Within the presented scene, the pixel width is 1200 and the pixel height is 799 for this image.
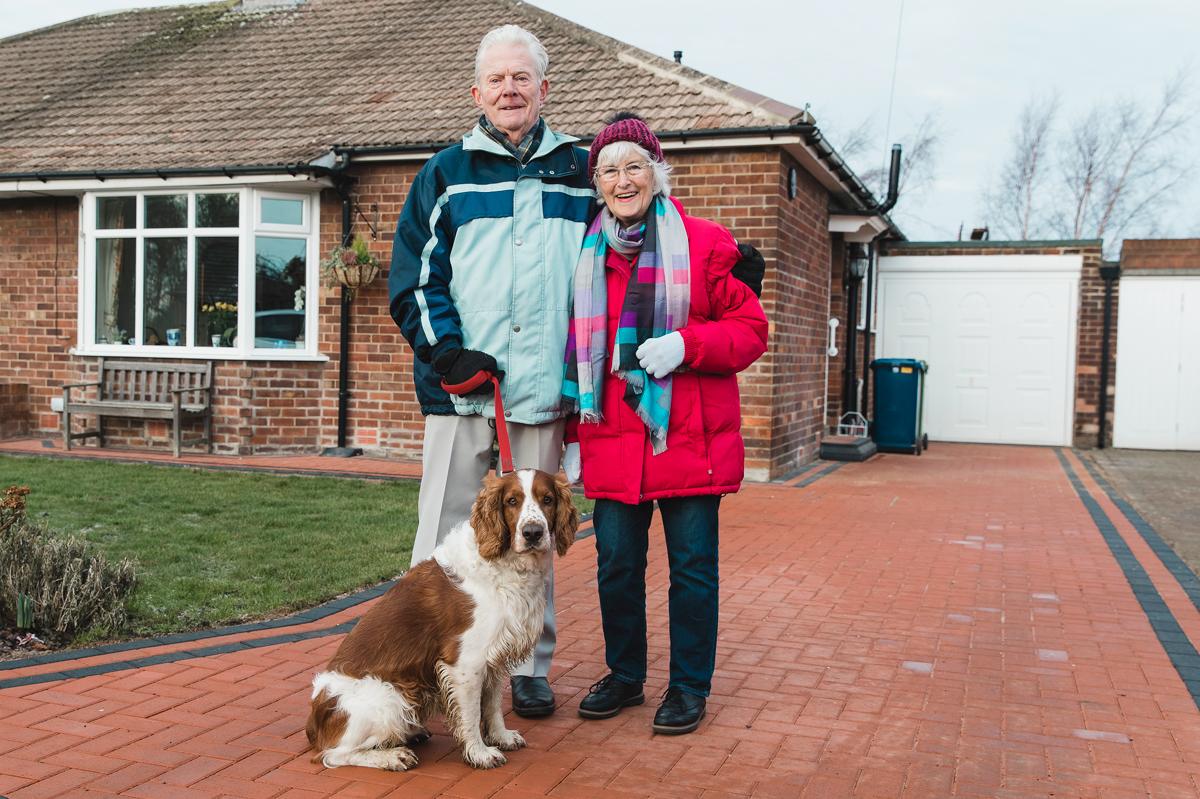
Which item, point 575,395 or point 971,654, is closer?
point 575,395

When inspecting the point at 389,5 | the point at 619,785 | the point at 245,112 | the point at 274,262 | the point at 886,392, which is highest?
the point at 389,5

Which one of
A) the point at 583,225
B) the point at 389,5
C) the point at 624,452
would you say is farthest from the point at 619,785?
the point at 389,5

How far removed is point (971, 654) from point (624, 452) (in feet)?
7.20

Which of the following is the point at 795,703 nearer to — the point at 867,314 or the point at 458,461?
the point at 458,461

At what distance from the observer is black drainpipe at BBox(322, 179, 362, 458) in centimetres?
1200

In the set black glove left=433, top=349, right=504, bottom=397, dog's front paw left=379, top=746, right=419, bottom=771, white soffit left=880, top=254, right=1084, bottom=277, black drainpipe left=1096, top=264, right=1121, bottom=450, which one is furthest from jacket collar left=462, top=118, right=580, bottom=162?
black drainpipe left=1096, top=264, right=1121, bottom=450

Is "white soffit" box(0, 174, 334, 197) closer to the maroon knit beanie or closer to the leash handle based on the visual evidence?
the maroon knit beanie

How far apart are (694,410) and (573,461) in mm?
492

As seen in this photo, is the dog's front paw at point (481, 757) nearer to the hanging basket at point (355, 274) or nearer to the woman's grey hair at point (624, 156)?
the woman's grey hair at point (624, 156)

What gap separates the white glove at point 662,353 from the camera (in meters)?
3.61

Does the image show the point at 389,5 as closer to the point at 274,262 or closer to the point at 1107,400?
the point at 274,262

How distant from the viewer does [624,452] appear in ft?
12.4

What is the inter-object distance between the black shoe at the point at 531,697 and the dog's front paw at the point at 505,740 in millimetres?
309

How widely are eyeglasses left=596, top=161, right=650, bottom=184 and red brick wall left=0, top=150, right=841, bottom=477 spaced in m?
7.06
